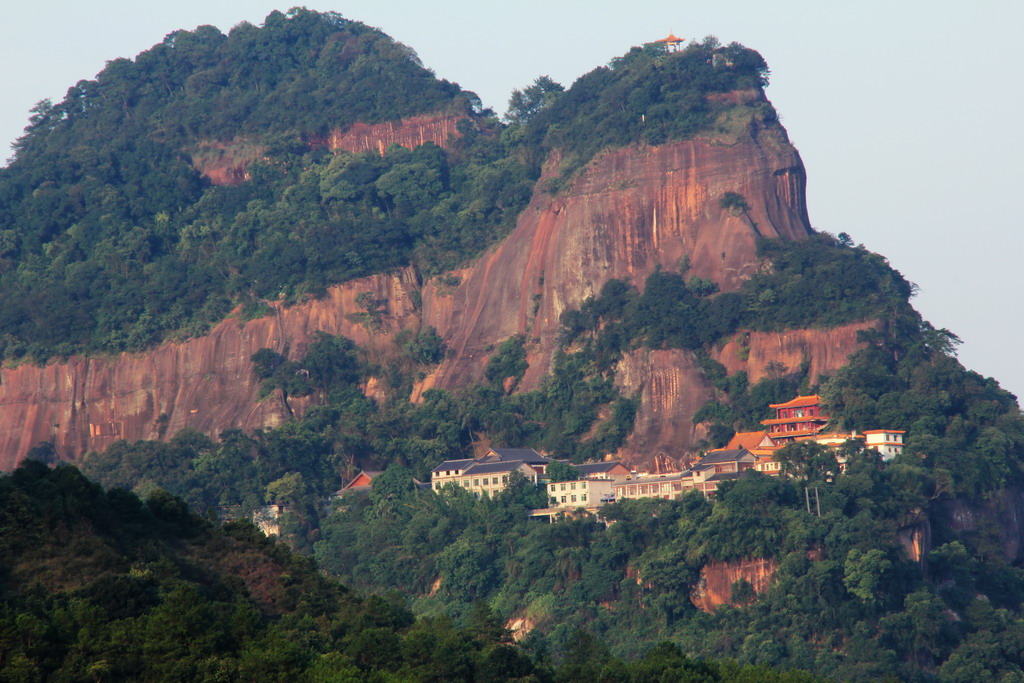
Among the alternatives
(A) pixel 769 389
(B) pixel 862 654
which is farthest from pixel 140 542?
(A) pixel 769 389

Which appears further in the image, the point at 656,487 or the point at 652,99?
the point at 652,99

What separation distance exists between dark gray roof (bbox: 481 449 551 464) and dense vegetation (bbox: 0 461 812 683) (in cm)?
3294

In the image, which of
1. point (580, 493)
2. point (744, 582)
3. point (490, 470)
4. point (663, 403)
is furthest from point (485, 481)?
point (744, 582)

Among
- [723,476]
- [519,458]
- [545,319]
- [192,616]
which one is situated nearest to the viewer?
[192,616]

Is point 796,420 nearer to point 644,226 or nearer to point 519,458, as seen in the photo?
point 519,458

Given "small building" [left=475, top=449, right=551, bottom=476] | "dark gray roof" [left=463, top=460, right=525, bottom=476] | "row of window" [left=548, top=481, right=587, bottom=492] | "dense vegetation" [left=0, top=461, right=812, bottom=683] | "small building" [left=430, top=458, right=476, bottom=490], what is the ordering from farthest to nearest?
"small building" [left=430, top=458, right=476, bottom=490], "small building" [left=475, top=449, right=551, bottom=476], "dark gray roof" [left=463, top=460, right=525, bottom=476], "row of window" [left=548, top=481, right=587, bottom=492], "dense vegetation" [left=0, top=461, right=812, bottom=683]

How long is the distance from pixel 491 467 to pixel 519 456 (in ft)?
6.44

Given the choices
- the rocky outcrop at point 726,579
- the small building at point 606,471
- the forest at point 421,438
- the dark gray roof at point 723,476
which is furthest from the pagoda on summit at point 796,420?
the rocky outcrop at point 726,579

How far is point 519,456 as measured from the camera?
9188 centimetres

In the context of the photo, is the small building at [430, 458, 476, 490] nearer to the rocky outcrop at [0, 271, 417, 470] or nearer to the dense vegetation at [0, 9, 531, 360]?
the rocky outcrop at [0, 271, 417, 470]

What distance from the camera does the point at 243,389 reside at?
104438 millimetres

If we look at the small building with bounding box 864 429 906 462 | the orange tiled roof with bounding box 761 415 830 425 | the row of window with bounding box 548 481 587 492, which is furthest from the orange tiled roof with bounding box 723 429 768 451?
the row of window with bounding box 548 481 587 492

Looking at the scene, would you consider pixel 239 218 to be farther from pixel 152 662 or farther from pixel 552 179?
pixel 152 662

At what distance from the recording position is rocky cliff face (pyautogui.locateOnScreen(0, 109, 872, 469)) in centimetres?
9469
